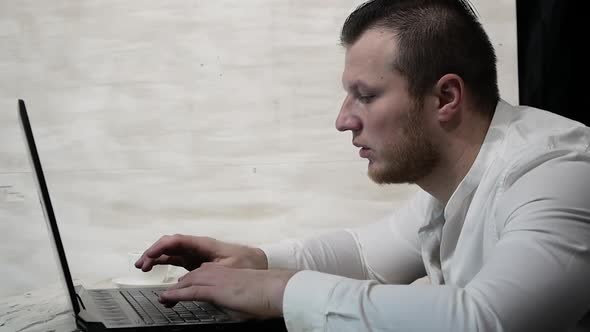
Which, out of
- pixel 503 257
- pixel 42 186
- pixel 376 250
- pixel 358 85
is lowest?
pixel 376 250

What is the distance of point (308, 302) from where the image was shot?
0.85 m

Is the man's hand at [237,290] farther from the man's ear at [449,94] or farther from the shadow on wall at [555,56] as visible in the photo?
the shadow on wall at [555,56]

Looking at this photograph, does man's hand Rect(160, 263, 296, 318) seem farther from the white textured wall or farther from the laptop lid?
the white textured wall

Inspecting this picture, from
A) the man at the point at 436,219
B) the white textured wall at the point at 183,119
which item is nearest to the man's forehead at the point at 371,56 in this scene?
the man at the point at 436,219

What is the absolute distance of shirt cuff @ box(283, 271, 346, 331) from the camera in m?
0.84

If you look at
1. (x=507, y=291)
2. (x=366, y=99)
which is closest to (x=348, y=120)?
(x=366, y=99)

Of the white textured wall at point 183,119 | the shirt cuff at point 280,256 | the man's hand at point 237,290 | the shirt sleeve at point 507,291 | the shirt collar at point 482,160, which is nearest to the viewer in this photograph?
the shirt sleeve at point 507,291

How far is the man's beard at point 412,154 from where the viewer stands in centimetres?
113

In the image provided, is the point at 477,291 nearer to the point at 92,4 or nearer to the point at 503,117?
the point at 503,117

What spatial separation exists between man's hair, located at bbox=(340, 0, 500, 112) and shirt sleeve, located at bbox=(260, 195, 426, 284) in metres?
0.35

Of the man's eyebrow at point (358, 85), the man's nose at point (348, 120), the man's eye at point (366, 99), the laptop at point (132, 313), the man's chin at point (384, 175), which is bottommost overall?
the laptop at point (132, 313)

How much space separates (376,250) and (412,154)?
1.14 ft

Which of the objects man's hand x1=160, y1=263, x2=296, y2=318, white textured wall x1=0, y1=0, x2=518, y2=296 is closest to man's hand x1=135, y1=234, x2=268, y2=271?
man's hand x1=160, y1=263, x2=296, y2=318

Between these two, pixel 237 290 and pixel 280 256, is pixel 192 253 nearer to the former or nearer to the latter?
pixel 280 256
